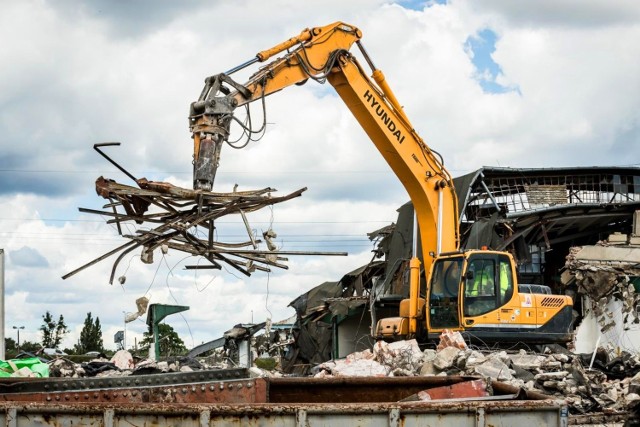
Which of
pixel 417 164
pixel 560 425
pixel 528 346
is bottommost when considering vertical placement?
pixel 560 425

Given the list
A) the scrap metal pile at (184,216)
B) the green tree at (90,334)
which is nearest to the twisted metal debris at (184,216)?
the scrap metal pile at (184,216)

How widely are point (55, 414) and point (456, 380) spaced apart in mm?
3836

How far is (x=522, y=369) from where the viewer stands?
13828mm

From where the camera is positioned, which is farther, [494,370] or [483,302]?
[483,302]

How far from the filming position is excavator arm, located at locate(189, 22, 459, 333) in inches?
595

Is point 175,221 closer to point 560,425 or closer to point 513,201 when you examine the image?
point 560,425

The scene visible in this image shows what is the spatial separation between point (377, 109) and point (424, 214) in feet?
8.05

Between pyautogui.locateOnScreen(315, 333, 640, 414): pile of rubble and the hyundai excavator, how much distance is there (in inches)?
26.8

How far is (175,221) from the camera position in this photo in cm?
1047

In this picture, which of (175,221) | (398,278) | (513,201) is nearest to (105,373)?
(175,221)

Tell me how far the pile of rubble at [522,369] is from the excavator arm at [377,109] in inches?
93.9

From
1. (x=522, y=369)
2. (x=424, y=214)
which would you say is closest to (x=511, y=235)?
(x=424, y=214)

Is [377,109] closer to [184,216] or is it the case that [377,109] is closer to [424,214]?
[424,214]

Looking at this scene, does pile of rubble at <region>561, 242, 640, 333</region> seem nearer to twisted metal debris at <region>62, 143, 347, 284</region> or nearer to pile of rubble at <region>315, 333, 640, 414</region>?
pile of rubble at <region>315, 333, 640, 414</region>
